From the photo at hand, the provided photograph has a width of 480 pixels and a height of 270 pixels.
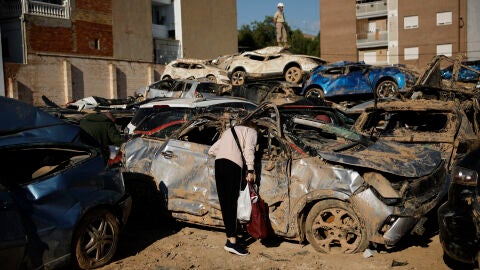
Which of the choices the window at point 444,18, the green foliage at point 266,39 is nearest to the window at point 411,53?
the window at point 444,18

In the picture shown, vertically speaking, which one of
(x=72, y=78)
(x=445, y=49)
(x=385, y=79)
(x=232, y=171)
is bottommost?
(x=232, y=171)

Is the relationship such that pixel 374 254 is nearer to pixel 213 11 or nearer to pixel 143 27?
pixel 143 27

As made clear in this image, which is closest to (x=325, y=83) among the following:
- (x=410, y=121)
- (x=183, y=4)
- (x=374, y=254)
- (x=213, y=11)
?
(x=410, y=121)

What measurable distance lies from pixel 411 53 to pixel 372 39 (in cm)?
406

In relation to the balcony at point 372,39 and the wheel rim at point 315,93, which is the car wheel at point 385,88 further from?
the balcony at point 372,39

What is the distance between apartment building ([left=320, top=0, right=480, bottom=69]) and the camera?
148 ft

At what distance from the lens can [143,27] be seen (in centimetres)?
3978

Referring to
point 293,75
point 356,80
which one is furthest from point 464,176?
point 293,75

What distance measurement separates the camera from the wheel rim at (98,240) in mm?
5496

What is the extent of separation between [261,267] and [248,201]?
815 millimetres

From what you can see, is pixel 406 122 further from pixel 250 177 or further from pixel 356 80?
pixel 356 80

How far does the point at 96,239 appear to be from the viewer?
5.61m

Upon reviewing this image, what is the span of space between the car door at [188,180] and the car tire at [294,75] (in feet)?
44.0

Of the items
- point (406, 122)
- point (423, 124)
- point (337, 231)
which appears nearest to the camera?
point (337, 231)
